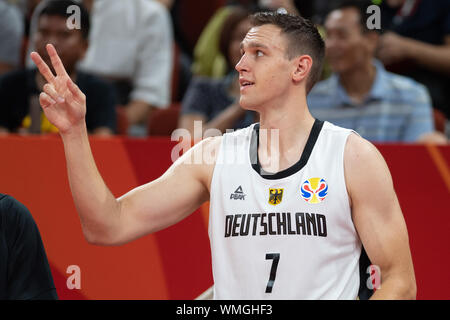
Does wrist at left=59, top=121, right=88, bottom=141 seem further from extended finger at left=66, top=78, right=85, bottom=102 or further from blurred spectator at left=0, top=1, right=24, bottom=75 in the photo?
blurred spectator at left=0, top=1, right=24, bottom=75

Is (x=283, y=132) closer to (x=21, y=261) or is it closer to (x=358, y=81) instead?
(x=21, y=261)

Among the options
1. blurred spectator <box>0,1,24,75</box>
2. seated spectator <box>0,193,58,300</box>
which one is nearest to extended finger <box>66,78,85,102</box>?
seated spectator <box>0,193,58,300</box>

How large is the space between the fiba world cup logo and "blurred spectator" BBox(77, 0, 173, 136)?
9.87 ft

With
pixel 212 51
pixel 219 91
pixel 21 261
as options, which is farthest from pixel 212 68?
pixel 21 261

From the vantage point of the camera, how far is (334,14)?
4.69 m

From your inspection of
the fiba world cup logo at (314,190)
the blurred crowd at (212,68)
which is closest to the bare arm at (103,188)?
the fiba world cup logo at (314,190)

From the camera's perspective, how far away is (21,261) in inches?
95.7

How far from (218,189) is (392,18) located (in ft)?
10.7

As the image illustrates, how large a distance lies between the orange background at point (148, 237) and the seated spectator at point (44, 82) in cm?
104

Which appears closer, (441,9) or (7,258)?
(7,258)

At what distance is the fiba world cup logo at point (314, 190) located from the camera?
2561 mm
